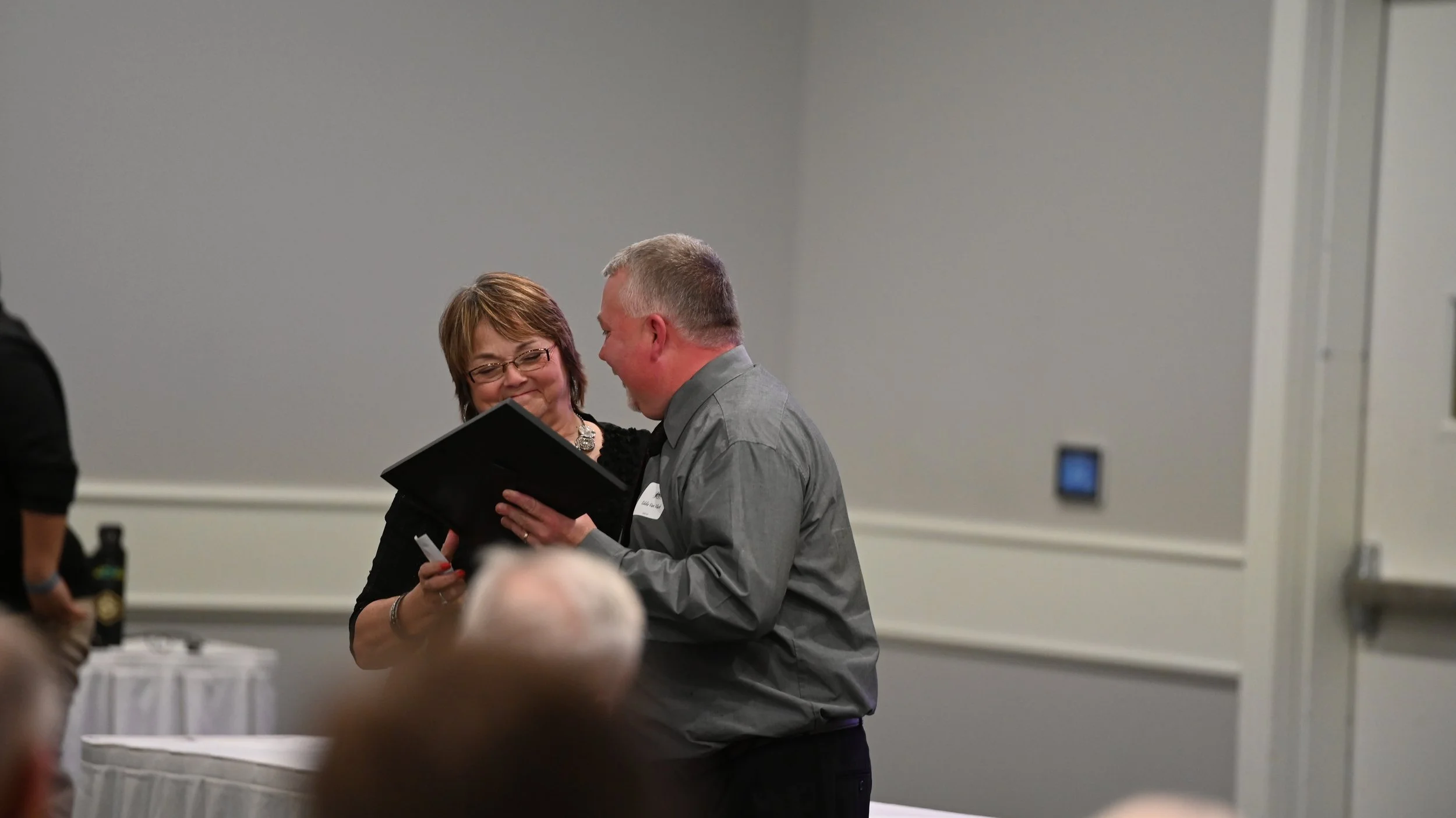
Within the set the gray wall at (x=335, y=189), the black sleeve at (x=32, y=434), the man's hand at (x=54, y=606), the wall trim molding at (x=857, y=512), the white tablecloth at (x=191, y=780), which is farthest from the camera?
the gray wall at (x=335, y=189)

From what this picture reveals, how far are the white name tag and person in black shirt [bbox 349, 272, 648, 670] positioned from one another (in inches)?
4.6

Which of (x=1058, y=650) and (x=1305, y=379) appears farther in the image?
(x=1058, y=650)

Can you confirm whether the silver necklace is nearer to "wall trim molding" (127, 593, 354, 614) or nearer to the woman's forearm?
the woman's forearm

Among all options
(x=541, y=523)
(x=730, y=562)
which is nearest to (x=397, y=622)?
(x=541, y=523)

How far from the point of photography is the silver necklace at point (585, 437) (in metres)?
2.70

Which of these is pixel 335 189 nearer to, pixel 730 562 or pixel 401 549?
pixel 401 549

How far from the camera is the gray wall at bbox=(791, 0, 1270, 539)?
13.6ft

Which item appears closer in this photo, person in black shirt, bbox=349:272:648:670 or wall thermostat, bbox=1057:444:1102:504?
person in black shirt, bbox=349:272:648:670

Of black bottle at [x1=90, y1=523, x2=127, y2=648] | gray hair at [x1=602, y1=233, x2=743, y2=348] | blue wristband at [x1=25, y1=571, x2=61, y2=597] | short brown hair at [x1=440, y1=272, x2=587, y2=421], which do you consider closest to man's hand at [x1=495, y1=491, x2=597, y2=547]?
gray hair at [x1=602, y1=233, x2=743, y2=348]

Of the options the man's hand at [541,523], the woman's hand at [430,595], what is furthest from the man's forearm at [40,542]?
the man's hand at [541,523]

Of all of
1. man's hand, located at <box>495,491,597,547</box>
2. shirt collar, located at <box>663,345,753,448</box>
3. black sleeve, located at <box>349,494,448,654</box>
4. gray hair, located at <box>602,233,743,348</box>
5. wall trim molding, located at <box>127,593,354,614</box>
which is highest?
gray hair, located at <box>602,233,743,348</box>

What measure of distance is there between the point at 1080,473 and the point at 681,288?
2.28 m

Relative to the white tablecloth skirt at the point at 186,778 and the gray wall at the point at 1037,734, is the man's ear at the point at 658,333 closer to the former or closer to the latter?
the white tablecloth skirt at the point at 186,778

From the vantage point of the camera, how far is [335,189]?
462 cm
